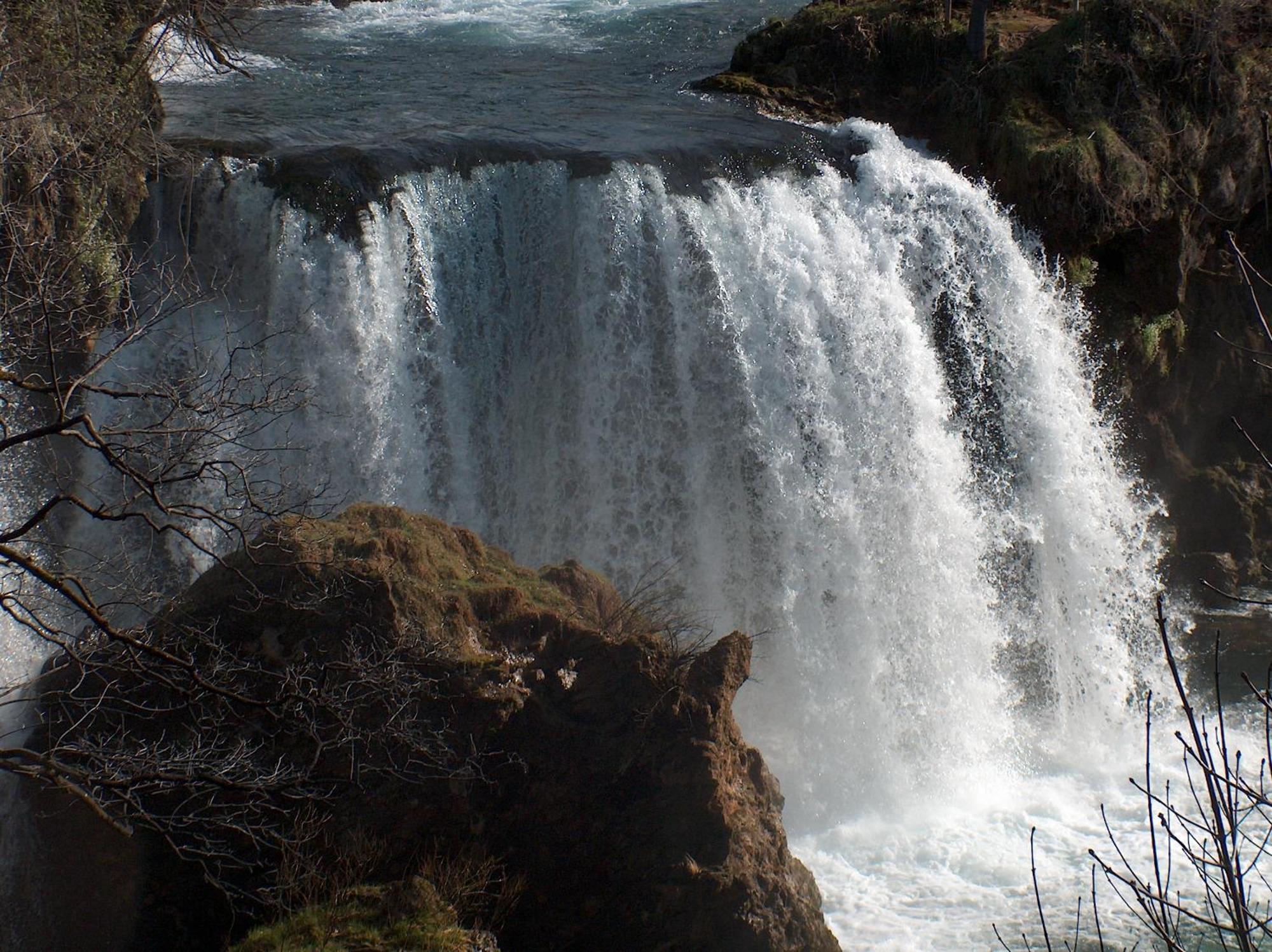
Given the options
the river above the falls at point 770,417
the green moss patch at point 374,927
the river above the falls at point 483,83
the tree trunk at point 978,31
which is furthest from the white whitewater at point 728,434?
the green moss patch at point 374,927

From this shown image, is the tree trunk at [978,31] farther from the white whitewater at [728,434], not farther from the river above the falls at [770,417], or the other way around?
the white whitewater at [728,434]

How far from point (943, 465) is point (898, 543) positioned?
3.12ft

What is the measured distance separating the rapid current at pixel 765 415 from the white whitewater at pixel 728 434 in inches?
1.1

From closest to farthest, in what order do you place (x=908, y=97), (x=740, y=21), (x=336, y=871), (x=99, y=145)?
(x=336, y=871) < (x=99, y=145) < (x=908, y=97) < (x=740, y=21)

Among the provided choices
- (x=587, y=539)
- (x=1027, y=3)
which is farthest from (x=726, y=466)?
(x=1027, y=3)

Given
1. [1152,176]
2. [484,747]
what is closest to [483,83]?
[1152,176]

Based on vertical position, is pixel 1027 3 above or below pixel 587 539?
above

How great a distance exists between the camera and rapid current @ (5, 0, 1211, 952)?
10.4m

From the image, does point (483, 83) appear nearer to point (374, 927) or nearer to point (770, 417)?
point (770, 417)

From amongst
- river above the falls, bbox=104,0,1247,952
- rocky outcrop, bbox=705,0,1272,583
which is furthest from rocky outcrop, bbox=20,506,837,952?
rocky outcrop, bbox=705,0,1272,583

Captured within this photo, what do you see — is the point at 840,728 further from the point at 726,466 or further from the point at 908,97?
the point at 908,97

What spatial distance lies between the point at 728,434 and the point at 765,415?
377 millimetres

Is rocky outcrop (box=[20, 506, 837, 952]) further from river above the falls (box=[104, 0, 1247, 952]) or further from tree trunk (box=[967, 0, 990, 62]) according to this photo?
tree trunk (box=[967, 0, 990, 62])

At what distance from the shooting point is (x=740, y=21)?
18.7m
